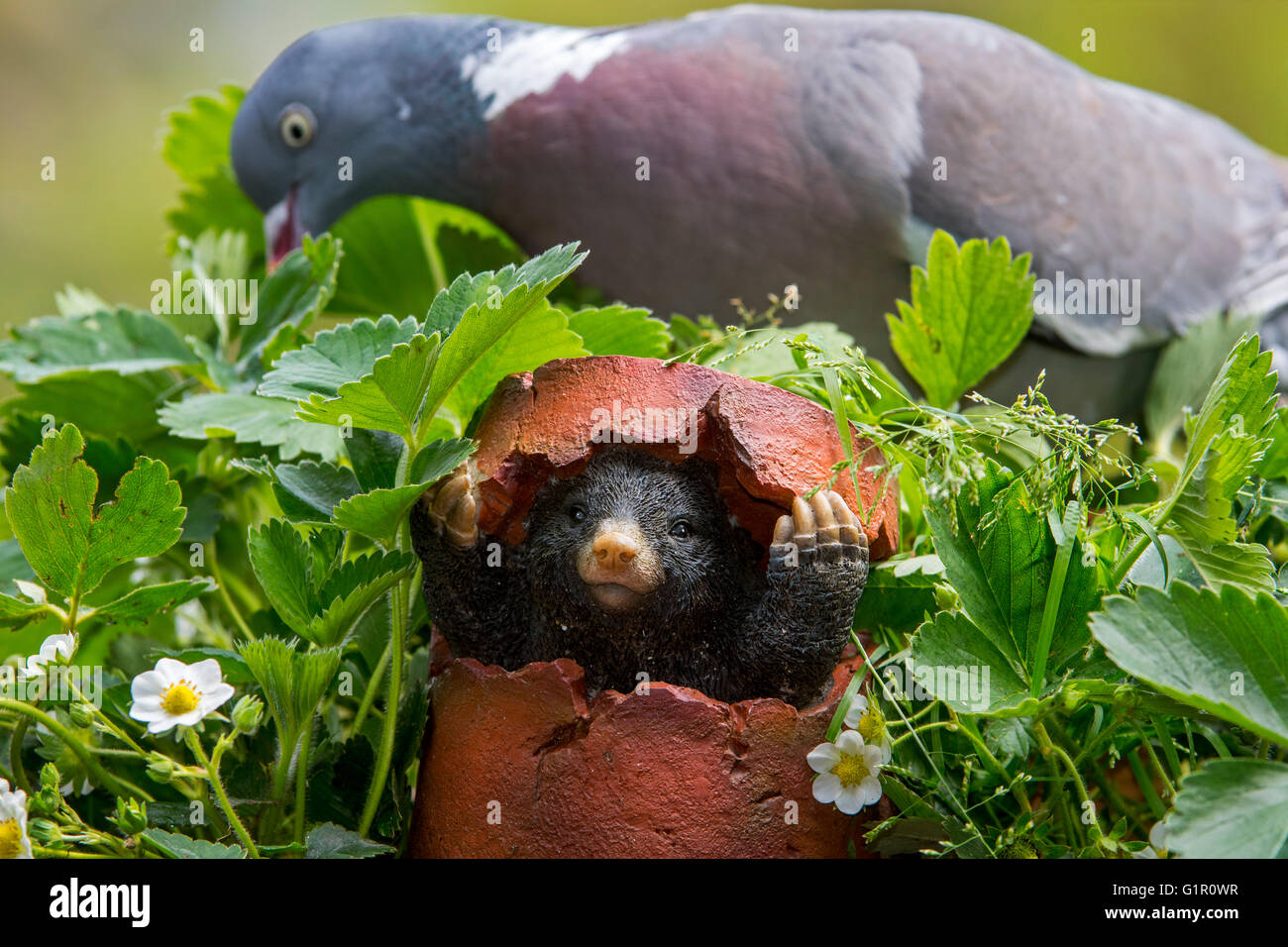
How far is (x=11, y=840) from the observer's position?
357mm

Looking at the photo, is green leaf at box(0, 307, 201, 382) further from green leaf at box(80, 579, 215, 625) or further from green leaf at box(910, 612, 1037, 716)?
green leaf at box(910, 612, 1037, 716)

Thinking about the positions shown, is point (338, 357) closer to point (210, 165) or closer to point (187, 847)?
point (187, 847)

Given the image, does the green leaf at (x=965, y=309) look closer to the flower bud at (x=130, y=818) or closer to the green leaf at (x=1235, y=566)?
the green leaf at (x=1235, y=566)

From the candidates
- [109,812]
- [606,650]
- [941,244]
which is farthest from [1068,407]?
[109,812]

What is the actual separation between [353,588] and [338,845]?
9 centimetres

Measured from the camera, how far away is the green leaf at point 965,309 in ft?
1.58

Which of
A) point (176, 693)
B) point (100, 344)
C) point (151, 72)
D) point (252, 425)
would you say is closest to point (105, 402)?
point (100, 344)

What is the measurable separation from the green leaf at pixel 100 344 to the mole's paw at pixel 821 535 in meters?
0.30

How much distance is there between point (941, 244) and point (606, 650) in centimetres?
23

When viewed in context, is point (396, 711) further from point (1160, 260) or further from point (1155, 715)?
point (1160, 260)

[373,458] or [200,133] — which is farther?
[200,133]

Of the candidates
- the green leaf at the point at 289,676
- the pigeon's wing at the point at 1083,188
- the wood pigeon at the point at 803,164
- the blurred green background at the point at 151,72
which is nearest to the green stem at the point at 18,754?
the green leaf at the point at 289,676
